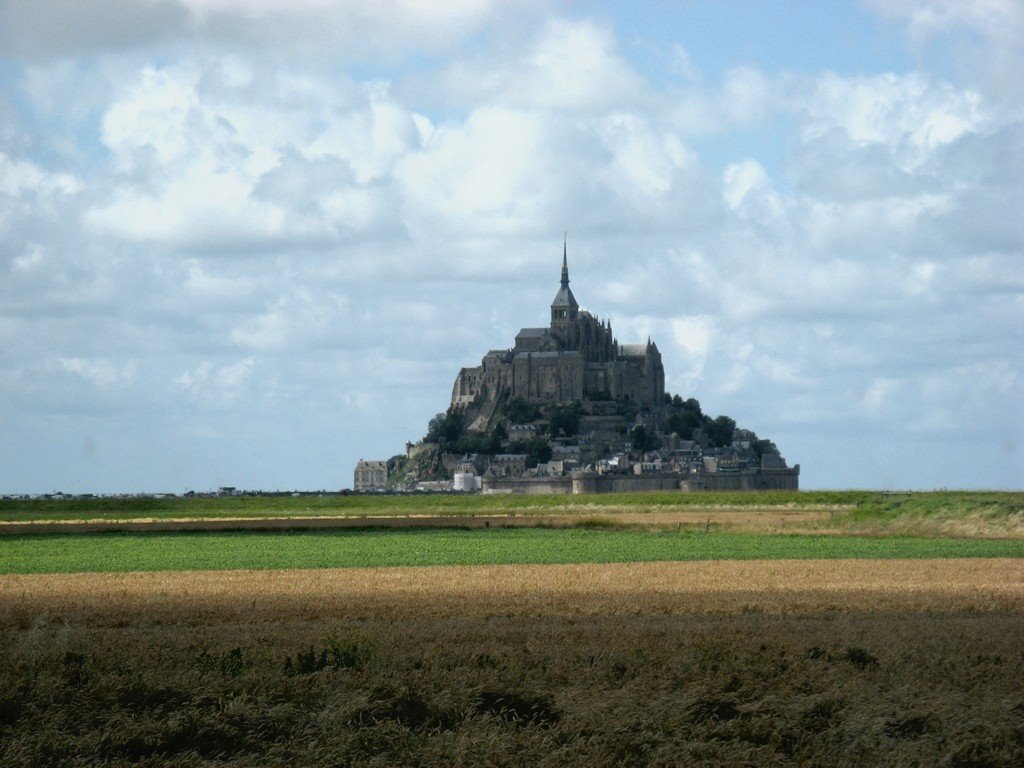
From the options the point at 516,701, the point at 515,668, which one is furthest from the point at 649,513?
the point at 516,701

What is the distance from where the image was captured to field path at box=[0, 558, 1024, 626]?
20469 millimetres

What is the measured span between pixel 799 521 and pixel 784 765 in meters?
52.1

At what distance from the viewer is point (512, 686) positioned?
39.6 ft

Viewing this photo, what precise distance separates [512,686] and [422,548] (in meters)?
30.6

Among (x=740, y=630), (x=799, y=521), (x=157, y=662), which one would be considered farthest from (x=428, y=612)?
(x=799, y=521)

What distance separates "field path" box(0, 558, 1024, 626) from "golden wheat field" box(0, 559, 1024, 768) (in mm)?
264

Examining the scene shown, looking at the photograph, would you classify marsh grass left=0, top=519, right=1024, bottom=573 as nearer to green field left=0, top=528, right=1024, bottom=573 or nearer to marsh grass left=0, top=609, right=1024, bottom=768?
green field left=0, top=528, right=1024, bottom=573

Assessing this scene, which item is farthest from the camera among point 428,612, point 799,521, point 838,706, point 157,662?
point 799,521

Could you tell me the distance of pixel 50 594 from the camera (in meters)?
24.0

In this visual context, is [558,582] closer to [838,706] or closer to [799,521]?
[838,706]

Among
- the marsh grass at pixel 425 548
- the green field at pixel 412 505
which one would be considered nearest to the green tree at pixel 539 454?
the green field at pixel 412 505

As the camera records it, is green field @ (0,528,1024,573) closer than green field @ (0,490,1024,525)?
Yes

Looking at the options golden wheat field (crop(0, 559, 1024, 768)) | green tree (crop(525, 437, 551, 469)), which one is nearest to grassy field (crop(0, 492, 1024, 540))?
golden wheat field (crop(0, 559, 1024, 768))

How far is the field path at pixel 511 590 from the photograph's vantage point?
20.5m
